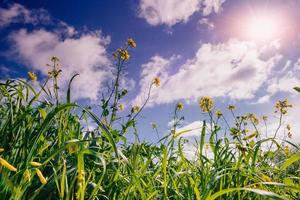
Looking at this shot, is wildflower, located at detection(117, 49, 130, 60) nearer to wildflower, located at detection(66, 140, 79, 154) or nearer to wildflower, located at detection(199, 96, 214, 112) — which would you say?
wildflower, located at detection(199, 96, 214, 112)

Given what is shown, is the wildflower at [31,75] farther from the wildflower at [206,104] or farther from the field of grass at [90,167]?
the wildflower at [206,104]

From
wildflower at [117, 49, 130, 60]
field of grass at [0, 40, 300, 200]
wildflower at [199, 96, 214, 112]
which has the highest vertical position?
wildflower at [117, 49, 130, 60]

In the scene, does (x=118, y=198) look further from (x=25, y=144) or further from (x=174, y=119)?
(x=174, y=119)

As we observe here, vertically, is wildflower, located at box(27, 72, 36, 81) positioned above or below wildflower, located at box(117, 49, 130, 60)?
below

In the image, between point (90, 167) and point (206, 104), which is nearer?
point (90, 167)

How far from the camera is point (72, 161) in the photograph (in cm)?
166

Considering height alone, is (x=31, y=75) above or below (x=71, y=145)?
above

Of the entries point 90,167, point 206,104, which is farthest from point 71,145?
point 206,104

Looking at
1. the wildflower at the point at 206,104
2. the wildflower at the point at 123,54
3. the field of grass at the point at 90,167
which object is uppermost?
the wildflower at the point at 123,54

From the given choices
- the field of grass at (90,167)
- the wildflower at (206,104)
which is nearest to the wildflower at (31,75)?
the field of grass at (90,167)

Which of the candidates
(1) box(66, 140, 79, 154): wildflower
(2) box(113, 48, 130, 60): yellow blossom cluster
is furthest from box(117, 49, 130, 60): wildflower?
(1) box(66, 140, 79, 154): wildflower

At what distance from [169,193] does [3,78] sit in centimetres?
109

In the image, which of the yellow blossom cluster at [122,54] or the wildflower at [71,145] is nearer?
the wildflower at [71,145]

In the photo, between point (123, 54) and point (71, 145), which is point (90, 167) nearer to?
point (71, 145)
